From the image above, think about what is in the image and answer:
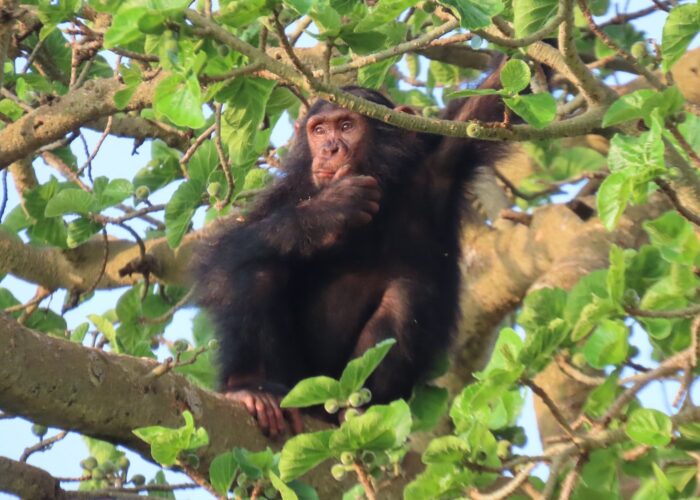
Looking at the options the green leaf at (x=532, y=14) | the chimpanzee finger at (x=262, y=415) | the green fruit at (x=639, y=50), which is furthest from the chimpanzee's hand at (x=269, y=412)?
the green fruit at (x=639, y=50)

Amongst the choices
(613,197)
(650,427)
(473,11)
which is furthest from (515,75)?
(650,427)

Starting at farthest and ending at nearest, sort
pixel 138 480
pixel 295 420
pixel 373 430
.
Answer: pixel 295 420 < pixel 138 480 < pixel 373 430

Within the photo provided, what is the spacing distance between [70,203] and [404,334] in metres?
1.89

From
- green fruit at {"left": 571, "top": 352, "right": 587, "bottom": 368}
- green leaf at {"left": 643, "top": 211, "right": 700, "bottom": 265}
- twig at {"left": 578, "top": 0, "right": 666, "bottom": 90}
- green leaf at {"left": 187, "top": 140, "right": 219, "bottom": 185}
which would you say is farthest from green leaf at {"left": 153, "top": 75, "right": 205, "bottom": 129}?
green leaf at {"left": 187, "top": 140, "right": 219, "bottom": 185}

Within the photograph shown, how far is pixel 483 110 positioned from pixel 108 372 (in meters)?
2.80

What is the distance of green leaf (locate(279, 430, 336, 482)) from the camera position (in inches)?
146

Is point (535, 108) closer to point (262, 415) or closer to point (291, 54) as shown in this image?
point (291, 54)

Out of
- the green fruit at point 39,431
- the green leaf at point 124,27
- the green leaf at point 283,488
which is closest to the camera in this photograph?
the green leaf at point 124,27

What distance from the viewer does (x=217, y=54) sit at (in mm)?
3646

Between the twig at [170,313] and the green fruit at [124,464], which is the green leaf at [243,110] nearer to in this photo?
the green fruit at [124,464]

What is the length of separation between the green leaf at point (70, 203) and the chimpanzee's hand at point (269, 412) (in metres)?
1.35

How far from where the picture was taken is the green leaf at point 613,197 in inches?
139

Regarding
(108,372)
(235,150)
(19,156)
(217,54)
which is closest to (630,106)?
(217,54)

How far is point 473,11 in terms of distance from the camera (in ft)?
12.0
